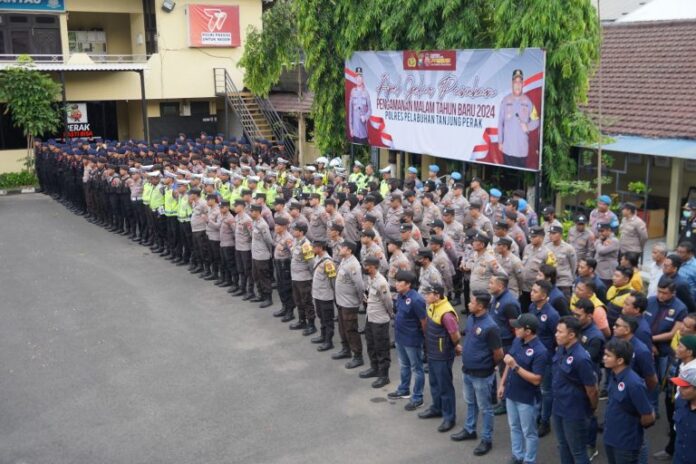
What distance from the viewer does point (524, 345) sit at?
6.33 meters

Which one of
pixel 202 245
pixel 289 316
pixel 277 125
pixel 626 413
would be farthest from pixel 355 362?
pixel 277 125

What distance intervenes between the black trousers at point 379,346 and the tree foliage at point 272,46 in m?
14.2

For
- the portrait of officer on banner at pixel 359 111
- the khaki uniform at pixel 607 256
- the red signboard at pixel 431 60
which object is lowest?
the khaki uniform at pixel 607 256

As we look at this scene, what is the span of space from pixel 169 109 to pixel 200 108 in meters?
1.24

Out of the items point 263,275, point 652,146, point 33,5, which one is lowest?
point 263,275

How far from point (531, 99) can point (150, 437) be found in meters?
8.90

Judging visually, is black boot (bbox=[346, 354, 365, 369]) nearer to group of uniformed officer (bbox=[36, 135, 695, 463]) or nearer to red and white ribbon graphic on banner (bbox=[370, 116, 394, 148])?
group of uniformed officer (bbox=[36, 135, 695, 463])

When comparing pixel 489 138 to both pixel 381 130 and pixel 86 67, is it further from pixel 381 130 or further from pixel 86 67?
pixel 86 67

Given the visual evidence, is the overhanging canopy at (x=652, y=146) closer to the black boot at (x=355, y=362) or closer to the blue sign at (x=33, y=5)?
the black boot at (x=355, y=362)

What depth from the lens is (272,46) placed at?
2116cm

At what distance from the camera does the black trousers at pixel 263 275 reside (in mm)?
11586

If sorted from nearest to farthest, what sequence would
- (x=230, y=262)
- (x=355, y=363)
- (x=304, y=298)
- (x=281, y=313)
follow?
(x=355, y=363)
(x=304, y=298)
(x=281, y=313)
(x=230, y=262)

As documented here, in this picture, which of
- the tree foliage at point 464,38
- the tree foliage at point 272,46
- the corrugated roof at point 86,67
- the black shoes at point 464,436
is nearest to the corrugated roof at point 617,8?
the tree foliage at point 464,38

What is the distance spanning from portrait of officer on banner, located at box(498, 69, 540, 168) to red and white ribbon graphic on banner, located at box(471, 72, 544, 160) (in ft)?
0.44
